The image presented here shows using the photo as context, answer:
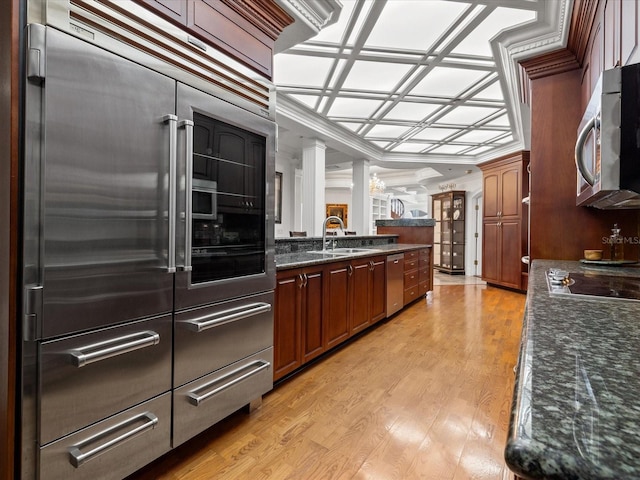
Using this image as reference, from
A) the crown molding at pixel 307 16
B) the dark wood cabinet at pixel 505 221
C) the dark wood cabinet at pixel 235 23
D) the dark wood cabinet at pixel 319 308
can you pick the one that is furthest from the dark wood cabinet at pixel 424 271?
the dark wood cabinet at pixel 235 23

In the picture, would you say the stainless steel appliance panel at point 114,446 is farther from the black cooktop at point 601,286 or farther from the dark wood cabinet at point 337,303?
the black cooktop at point 601,286

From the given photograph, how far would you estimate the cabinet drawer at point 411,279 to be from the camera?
445 centimetres

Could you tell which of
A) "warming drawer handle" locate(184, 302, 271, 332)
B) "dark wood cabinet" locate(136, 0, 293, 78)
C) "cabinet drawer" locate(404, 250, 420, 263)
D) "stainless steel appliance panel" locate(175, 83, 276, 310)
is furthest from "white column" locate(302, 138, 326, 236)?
"warming drawer handle" locate(184, 302, 271, 332)

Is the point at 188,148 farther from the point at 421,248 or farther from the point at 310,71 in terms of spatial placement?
the point at 421,248

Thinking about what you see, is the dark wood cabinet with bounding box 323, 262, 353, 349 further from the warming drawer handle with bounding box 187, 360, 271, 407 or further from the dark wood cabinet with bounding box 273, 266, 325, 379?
the warming drawer handle with bounding box 187, 360, 271, 407

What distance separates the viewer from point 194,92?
5.01 feet

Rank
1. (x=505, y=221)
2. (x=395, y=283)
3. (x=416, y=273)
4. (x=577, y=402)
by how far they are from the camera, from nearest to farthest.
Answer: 1. (x=577, y=402)
2. (x=395, y=283)
3. (x=416, y=273)
4. (x=505, y=221)

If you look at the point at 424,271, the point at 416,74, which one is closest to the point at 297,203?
the point at 424,271

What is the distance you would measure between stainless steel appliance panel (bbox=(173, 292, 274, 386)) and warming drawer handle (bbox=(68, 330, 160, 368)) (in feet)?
0.46

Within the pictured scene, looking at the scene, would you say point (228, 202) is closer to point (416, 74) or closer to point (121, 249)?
point (121, 249)

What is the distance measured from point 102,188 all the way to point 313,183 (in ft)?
14.7

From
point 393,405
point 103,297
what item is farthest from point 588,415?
point 393,405

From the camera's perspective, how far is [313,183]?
5.59 metres

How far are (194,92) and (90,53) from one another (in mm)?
419
